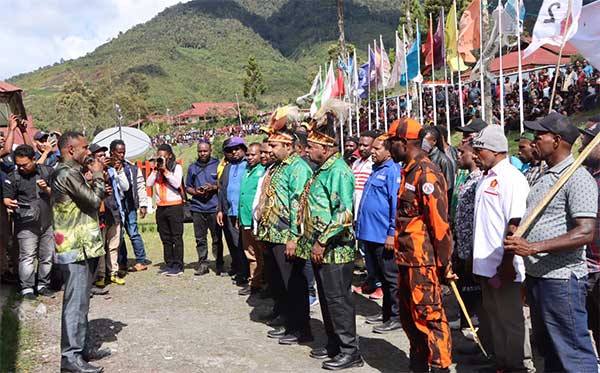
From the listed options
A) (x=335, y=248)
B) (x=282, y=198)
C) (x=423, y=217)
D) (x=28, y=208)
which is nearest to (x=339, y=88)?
(x=28, y=208)

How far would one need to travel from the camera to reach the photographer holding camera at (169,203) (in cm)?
852

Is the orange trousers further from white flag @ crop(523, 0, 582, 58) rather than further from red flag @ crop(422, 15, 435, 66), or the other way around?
red flag @ crop(422, 15, 435, 66)

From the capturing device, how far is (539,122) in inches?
144

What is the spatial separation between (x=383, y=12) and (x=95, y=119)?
419 ft

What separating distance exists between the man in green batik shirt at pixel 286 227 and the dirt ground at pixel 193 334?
8.8 inches

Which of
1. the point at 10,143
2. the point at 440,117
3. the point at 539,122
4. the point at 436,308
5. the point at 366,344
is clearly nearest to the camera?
the point at 539,122

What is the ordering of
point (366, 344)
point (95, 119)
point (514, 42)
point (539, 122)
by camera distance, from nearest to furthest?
point (539, 122) < point (366, 344) < point (514, 42) < point (95, 119)

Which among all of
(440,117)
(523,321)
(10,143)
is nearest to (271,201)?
(523,321)

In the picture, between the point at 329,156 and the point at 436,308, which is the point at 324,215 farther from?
the point at 436,308

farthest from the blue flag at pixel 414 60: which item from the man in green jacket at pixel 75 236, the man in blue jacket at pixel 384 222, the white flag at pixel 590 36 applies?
the man in green jacket at pixel 75 236

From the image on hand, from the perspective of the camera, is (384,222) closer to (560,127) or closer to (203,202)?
(560,127)

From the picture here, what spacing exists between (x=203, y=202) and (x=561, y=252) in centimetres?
597

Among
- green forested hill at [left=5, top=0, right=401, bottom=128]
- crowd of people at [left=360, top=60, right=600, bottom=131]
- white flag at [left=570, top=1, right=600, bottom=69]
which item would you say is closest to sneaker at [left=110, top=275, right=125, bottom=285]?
white flag at [left=570, top=1, right=600, bottom=69]

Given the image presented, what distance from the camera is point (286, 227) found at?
18.1ft
